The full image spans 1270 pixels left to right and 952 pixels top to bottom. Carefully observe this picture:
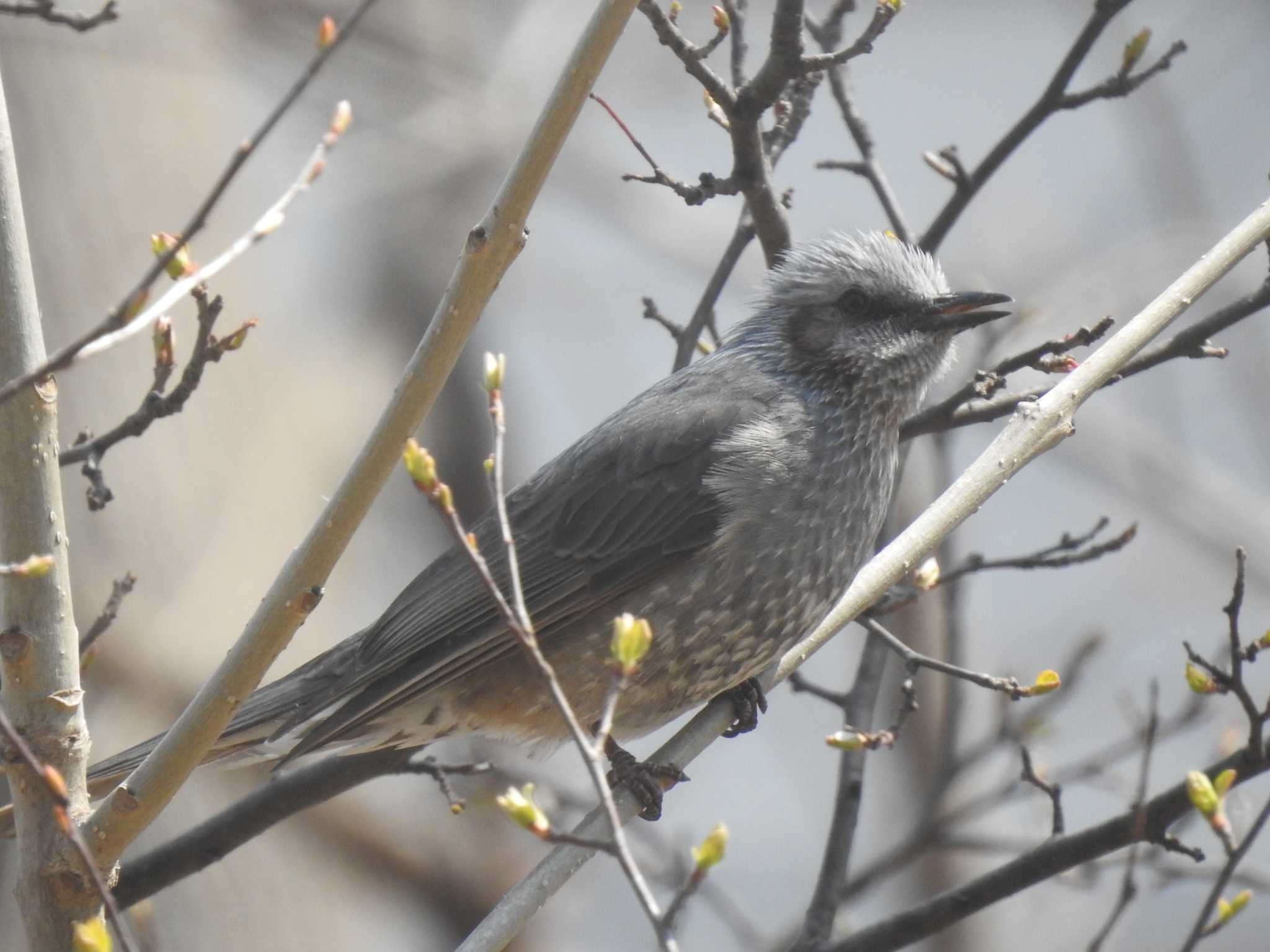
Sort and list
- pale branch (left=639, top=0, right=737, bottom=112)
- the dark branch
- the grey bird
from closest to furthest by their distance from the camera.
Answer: the dark branch < pale branch (left=639, top=0, right=737, bottom=112) < the grey bird

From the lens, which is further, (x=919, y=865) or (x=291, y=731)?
(x=919, y=865)

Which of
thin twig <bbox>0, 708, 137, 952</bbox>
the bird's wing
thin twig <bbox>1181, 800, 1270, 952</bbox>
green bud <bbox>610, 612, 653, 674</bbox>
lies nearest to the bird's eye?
the bird's wing

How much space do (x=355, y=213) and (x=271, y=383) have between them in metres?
1.88

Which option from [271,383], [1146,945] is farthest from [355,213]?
[1146,945]

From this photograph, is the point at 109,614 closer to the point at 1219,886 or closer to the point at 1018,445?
the point at 1018,445

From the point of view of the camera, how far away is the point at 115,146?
708cm

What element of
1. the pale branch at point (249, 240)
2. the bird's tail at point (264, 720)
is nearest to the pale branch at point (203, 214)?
the pale branch at point (249, 240)

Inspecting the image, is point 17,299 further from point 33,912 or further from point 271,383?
point 271,383

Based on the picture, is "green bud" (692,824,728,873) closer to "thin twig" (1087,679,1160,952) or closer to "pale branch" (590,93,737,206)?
"thin twig" (1087,679,1160,952)

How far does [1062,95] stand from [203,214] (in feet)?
8.71

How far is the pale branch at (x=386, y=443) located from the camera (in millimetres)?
2705

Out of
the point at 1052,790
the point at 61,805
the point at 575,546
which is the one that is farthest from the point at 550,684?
the point at 575,546

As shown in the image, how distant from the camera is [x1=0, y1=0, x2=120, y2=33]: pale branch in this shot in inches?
120

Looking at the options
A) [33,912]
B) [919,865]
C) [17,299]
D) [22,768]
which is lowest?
[919,865]
